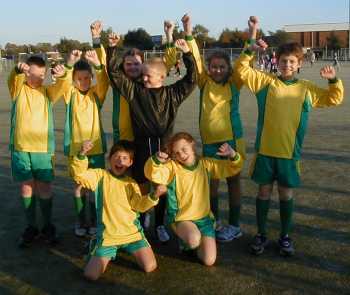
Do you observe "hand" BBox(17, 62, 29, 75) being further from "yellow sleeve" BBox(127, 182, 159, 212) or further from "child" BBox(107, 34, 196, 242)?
"yellow sleeve" BBox(127, 182, 159, 212)

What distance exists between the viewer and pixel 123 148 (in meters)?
4.14

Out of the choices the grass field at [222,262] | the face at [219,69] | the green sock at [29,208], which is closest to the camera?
the grass field at [222,262]

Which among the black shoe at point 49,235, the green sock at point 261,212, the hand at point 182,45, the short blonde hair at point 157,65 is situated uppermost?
the hand at point 182,45

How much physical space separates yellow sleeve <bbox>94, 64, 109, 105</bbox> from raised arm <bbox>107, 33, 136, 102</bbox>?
18 centimetres

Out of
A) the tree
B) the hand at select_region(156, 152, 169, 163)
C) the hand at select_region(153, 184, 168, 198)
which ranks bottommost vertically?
the hand at select_region(153, 184, 168, 198)

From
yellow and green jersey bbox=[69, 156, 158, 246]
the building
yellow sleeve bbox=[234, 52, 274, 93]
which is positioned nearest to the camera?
yellow and green jersey bbox=[69, 156, 158, 246]

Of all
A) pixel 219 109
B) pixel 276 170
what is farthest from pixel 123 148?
pixel 276 170

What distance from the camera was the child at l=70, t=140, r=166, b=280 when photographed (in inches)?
154

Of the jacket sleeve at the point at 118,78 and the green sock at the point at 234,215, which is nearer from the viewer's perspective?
the jacket sleeve at the point at 118,78

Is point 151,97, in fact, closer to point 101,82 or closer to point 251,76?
point 101,82

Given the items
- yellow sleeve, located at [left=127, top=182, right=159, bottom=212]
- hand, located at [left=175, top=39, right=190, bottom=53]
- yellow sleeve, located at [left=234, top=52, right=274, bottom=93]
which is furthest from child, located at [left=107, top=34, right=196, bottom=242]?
yellow sleeve, located at [left=234, top=52, right=274, bottom=93]

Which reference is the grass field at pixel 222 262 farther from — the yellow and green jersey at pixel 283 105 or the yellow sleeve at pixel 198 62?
the yellow sleeve at pixel 198 62

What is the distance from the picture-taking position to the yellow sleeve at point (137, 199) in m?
3.94

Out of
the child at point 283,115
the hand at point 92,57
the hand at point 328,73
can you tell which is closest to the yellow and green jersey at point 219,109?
the child at point 283,115
